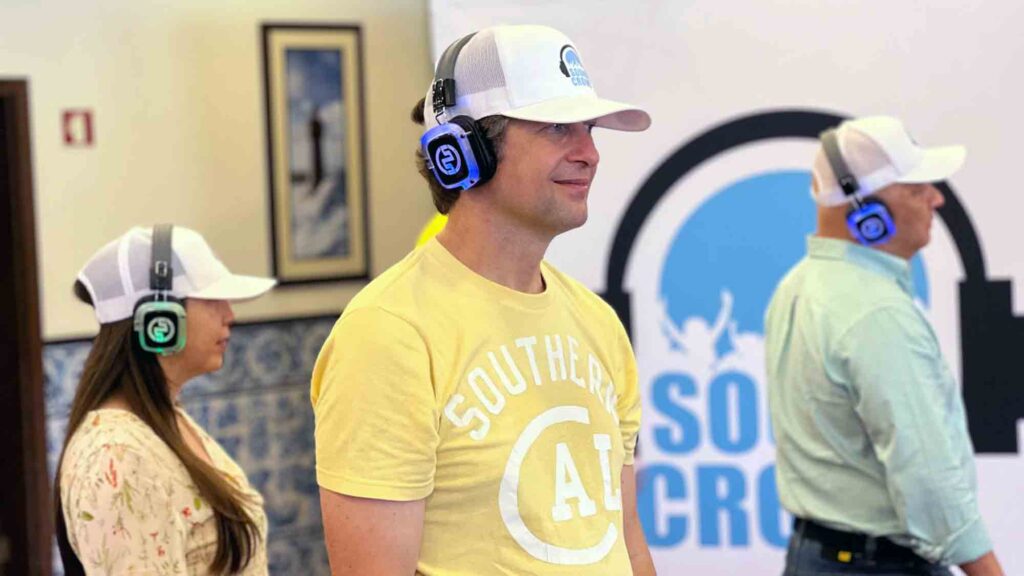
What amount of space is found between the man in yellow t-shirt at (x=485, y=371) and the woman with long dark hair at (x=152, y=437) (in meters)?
0.57

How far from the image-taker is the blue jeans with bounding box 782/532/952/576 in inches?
101

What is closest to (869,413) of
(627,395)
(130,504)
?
(627,395)

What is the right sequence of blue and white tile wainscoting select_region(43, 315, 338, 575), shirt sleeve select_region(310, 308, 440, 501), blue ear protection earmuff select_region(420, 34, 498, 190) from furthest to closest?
blue and white tile wainscoting select_region(43, 315, 338, 575) < blue ear protection earmuff select_region(420, 34, 498, 190) < shirt sleeve select_region(310, 308, 440, 501)

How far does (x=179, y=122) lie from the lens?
172 inches

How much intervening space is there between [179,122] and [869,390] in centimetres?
270

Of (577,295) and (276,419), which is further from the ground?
(577,295)

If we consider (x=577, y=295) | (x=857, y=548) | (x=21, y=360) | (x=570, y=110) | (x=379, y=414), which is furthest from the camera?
(x=21, y=360)

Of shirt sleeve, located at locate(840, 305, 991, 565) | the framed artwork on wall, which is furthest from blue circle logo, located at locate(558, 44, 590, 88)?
the framed artwork on wall

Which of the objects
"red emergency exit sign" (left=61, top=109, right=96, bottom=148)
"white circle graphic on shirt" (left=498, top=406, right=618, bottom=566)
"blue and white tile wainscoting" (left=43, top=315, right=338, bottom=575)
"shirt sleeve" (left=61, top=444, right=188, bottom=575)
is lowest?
"blue and white tile wainscoting" (left=43, top=315, right=338, bottom=575)

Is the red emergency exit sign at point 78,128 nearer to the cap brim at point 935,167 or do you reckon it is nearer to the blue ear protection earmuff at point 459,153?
the cap brim at point 935,167

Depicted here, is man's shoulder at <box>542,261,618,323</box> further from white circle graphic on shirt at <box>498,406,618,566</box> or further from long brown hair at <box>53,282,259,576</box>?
long brown hair at <box>53,282,259,576</box>

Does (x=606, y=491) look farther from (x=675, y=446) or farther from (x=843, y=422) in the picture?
(x=675, y=446)

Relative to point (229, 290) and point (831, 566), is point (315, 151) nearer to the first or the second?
point (229, 290)

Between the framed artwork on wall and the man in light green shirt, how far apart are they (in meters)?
2.19
